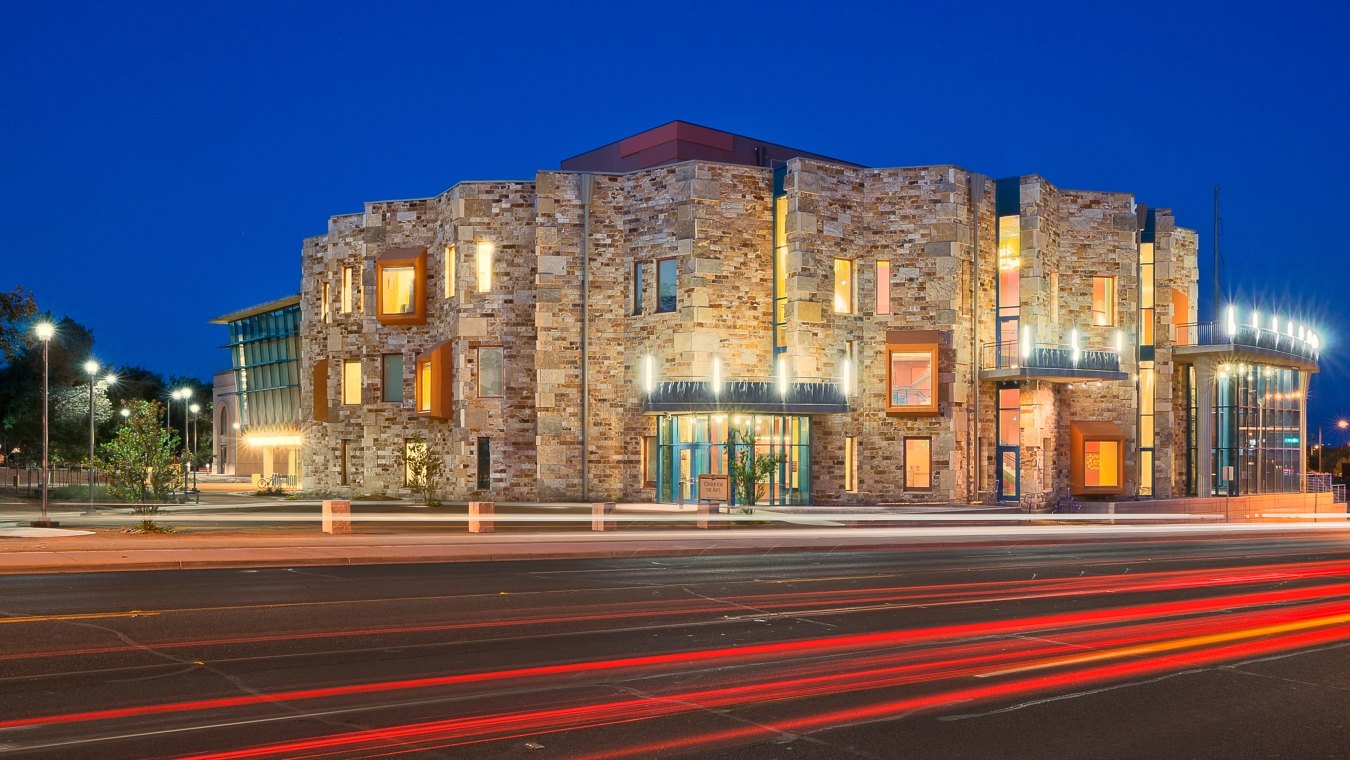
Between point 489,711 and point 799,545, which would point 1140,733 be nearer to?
point 489,711

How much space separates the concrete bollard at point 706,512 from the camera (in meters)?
31.2

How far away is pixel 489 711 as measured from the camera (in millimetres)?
8594

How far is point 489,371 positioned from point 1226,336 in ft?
94.7

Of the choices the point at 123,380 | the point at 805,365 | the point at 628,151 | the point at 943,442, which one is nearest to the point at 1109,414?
the point at 943,442

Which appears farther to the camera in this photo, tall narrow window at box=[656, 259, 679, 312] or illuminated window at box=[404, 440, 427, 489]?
illuminated window at box=[404, 440, 427, 489]

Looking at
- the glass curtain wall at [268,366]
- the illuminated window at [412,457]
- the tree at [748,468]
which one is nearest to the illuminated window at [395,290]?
the illuminated window at [412,457]

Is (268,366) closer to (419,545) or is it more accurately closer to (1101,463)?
(1101,463)

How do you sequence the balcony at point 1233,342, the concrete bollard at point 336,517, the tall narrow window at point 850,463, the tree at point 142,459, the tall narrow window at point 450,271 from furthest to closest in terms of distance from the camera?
the balcony at point 1233,342
the tall narrow window at point 450,271
the tall narrow window at point 850,463
the tree at point 142,459
the concrete bollard at point 336,517

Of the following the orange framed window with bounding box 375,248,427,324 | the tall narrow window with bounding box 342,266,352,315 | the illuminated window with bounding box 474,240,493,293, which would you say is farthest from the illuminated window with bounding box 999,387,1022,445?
the tall narrow window with bounding box 342,266,352,315

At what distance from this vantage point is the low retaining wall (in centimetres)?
4378

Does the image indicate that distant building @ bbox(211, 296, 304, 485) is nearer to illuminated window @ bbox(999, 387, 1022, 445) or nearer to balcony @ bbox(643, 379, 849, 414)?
balcony @ bbox(643, 379, 849, 414)

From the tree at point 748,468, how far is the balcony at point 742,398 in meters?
1.12

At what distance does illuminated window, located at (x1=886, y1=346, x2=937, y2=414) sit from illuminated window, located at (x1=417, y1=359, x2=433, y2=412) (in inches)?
695

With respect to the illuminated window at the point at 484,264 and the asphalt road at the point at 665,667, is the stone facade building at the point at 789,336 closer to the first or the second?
the illuminated window at the point at 484,264
